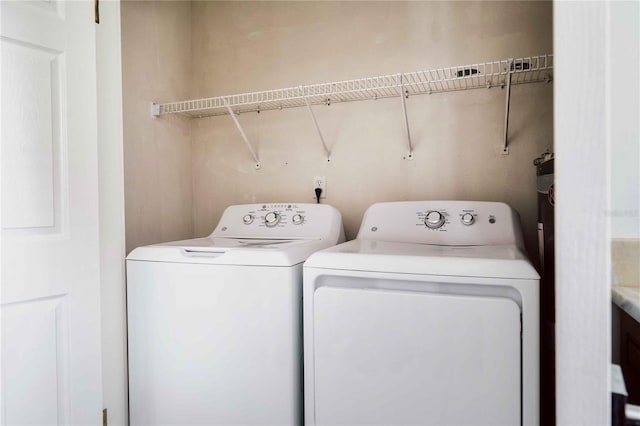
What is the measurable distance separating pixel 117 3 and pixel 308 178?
1112mm

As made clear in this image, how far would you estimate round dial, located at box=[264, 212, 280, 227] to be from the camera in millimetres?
1863

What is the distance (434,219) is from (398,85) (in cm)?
59

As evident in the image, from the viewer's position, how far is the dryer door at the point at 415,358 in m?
1.05

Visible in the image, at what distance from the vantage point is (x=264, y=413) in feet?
4.27

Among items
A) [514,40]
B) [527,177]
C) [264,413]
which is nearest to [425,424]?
[264,413]

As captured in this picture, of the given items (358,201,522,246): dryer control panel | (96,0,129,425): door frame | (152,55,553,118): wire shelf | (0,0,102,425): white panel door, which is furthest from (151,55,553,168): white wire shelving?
(0,0,102,425): white panel door

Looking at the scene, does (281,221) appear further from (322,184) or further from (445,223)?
(445,223)

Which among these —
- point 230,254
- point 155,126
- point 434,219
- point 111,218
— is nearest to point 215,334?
point 230,254

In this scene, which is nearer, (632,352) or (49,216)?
(632,352)

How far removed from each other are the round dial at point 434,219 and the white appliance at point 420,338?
0.90 ft

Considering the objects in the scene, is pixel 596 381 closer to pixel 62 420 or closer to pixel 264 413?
pixel 264 413

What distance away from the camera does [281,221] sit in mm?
1858

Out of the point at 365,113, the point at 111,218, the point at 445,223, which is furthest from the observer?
the point at 365,113

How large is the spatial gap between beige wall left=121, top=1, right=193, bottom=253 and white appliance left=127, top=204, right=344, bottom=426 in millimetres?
524
